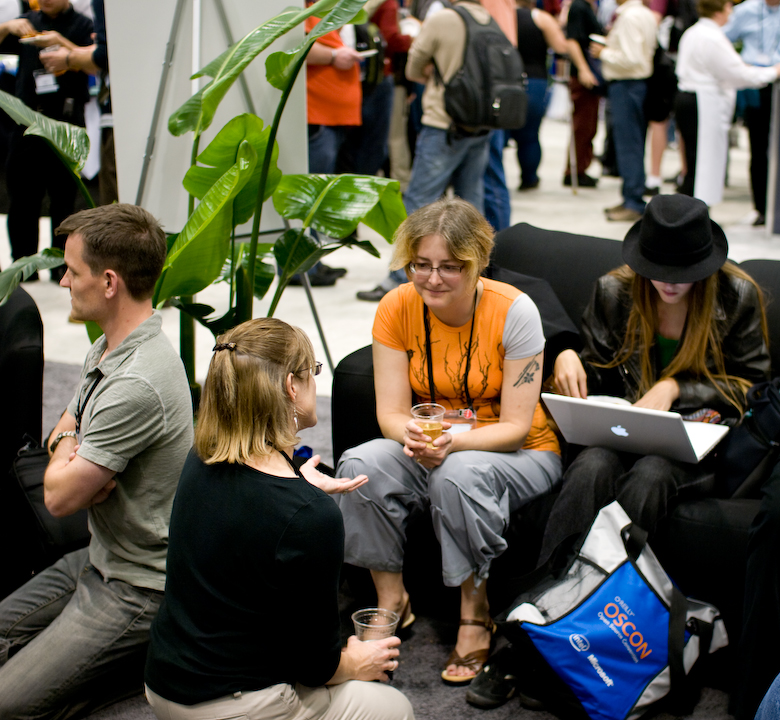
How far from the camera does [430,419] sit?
2.27 m

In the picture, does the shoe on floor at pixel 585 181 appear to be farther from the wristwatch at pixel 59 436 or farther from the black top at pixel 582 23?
the wristwatch at pixel 59 436

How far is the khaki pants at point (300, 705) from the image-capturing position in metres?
1.61

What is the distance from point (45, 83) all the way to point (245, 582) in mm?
4119

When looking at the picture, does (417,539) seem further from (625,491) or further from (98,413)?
(98,413)

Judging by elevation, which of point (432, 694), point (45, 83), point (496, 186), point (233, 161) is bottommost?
point (432, 694)

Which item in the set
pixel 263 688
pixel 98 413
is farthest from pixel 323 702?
pixel 98 413

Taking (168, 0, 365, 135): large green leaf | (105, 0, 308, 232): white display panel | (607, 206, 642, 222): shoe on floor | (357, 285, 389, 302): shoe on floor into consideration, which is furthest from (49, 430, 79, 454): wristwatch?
(607, 206, 642, 222): shoe on floor

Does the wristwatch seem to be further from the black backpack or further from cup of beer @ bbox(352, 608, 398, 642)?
the black backpack

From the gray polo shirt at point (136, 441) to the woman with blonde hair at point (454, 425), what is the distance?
0.50 meters

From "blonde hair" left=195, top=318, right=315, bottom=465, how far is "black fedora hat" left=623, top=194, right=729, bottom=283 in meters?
1.30

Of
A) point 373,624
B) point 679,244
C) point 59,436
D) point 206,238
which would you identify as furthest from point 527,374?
point 59,436

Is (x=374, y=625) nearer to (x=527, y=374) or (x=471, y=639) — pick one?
(x=471, y=639)

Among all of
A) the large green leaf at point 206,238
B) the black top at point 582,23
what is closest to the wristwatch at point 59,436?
the large green leaf at point 206,238

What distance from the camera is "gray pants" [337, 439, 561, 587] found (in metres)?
2.29
